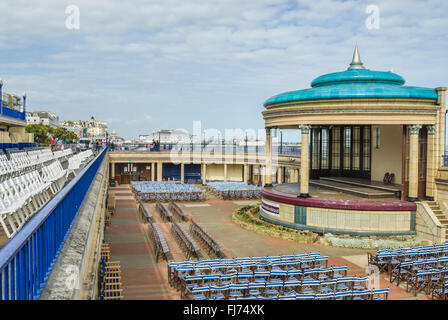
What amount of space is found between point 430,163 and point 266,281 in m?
13.0

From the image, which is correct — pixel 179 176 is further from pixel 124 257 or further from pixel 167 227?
pixel 124 257

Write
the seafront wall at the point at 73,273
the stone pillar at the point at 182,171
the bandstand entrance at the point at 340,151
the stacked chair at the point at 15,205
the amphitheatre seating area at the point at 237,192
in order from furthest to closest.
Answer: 1. the stone pillar at the point at 182,171
2. the amphitheatre seating area at the point at 237,192
3. the bandstand entrance at the point at 340,151
4. the stacked chair at the point at 15,205
5. the seafront wall at the point at 73,273

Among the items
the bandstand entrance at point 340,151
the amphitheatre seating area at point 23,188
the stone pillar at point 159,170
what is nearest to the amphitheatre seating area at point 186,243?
the amphitheatre seating area at point 23,188

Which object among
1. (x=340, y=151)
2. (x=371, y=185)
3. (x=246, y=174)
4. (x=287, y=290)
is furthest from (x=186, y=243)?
(x=246, y=174)

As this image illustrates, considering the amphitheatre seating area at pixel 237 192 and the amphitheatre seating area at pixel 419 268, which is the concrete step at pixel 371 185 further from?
the amphitheatre seating area at pixel 237 192

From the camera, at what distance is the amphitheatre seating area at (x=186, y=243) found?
15.8 meters

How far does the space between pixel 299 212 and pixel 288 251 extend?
380cm

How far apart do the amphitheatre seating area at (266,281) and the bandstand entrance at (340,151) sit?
48.7ft

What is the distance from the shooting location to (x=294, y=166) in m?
41.8

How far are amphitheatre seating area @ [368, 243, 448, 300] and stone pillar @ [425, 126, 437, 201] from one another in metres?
5.29

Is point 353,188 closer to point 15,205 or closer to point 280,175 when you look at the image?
point 15,205

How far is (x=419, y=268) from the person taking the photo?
43.4 ft

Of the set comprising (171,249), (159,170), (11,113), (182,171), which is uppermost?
(11,113)
